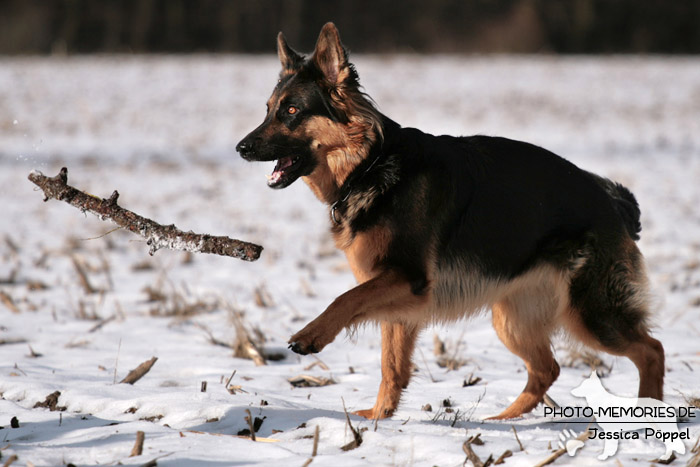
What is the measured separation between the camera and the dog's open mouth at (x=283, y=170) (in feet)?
13.1

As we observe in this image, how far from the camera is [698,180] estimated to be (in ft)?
41.6

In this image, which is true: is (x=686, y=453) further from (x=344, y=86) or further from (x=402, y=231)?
(x=344, y=86)

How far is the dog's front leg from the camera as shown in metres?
3.48

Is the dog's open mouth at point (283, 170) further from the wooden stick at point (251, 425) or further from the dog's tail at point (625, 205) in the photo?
the dog's tail at point (625, 205)

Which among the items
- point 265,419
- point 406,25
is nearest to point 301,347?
point 265,419

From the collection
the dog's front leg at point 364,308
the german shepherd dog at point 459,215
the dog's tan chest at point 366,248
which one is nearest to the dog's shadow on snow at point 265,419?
the dog's front leg at point 364,308

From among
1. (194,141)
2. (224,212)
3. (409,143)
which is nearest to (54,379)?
(409,143)

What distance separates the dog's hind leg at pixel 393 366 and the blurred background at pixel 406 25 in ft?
82.9

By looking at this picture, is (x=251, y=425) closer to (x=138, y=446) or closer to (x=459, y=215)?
(x=138, y=446)

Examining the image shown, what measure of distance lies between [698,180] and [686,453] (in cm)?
1087

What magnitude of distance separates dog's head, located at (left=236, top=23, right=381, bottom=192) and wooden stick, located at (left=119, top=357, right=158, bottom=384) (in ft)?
4.19

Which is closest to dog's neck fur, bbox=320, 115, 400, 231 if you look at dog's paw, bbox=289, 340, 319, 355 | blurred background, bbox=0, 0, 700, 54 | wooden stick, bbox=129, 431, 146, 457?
dog's paw, bbox=289, 340, 319, 355

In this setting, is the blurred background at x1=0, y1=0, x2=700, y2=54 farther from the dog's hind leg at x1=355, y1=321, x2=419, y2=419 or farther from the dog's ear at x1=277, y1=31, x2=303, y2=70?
the dog's hind leg at x1=355, y1=321, x2=419, y2=419

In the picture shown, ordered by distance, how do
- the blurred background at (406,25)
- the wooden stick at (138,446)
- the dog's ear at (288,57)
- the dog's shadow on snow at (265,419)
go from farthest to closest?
the blurred background at (406,25)
the dog's ear at (288,57)
the dog's shadow on snow at (265,419)
the wooden stick at (138,446)
